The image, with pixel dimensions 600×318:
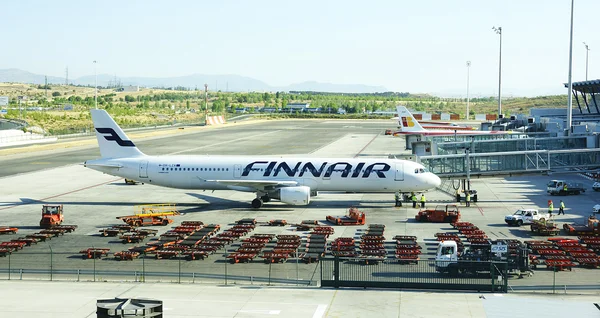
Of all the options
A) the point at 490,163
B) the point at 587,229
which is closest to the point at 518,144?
the point at 490,163

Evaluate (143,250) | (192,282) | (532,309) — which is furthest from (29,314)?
(532,309)

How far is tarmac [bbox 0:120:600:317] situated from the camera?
3281 centimetres

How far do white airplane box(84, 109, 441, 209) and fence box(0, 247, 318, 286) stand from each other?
17.6 m

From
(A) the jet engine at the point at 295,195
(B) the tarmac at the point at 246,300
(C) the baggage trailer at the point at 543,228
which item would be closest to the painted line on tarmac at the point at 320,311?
(B) the tarmac at the point at 246,300

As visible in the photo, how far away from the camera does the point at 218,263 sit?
1714 inches

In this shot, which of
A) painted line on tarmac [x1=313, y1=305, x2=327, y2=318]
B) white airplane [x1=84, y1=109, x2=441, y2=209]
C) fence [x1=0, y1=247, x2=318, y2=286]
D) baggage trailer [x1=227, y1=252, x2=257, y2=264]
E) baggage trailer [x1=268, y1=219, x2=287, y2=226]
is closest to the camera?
painted line on tarmac [x1=313, y1=305, x2=327, y2=318]

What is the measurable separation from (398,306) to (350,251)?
12446 millimetres

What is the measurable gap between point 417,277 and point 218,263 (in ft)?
41.3

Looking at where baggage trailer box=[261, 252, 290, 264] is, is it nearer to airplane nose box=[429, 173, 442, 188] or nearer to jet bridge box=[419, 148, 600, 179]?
airplane nose box=[429, 173, 442, 188]

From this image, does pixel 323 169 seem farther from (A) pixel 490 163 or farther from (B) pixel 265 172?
(A) pixel 490 163

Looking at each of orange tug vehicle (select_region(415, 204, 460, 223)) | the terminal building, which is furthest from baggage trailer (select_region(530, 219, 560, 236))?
the terminal building

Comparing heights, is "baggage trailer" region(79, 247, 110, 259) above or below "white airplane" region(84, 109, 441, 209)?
below

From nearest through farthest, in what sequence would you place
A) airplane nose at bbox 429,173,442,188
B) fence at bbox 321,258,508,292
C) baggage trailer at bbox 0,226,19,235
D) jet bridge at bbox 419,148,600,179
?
fence at bbox 321,258,508,292 < baggage trailer at bbox 0,226,19,235 < airplane nose at bbox 429,173,442,188 < jet bridge at bbox 419,148,600,179

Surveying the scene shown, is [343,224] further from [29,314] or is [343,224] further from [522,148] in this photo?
[522,148]
